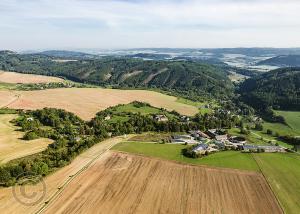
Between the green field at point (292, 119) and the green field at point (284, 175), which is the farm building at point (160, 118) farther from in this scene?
the green field at point (292, 119)

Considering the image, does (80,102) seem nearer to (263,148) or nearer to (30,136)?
(30,136)

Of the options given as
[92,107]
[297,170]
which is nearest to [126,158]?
[297,170]

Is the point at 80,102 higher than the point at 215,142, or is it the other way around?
the point at 215,142

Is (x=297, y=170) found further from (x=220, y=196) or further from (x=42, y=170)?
(x=42, y=170)

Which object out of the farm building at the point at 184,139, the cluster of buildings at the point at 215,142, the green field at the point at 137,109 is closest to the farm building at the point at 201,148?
the cluster of buildings at the point at 215,142

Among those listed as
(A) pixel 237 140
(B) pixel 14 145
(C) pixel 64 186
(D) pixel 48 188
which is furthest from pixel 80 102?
(D) pixel 48 188

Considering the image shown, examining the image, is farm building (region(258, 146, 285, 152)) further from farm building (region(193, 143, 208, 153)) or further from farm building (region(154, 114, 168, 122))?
farm building (region(154, 114, 168, 122))

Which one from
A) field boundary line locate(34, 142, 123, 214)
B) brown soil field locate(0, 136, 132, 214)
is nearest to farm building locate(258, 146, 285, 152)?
brown soil field locate(0, 136, 132, 214)
